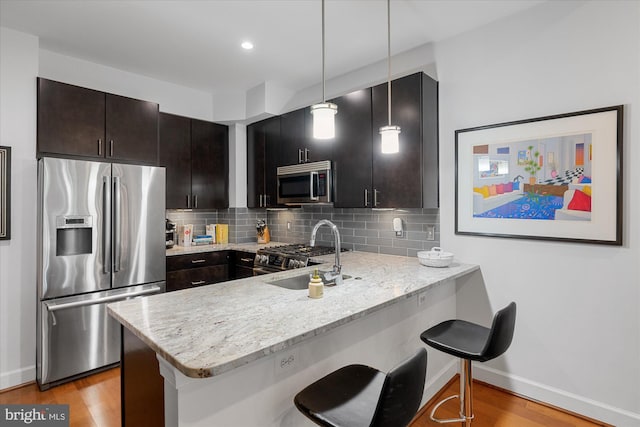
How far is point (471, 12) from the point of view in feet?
7.92

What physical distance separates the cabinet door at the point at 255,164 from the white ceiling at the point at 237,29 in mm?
860

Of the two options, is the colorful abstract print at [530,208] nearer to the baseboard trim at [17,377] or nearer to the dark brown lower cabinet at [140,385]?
the dark brown lower cabinet at [140,385]

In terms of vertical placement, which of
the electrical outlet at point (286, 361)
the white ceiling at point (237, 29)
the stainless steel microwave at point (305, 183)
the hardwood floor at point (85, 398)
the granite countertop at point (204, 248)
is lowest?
the hardwood floor at point (85, 398)

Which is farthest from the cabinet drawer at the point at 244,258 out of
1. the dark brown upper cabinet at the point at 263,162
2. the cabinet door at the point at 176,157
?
the cabinet door at the point at 176,157

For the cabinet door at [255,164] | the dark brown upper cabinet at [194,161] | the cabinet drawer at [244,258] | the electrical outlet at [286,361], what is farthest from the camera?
the cabinet door at [255,164]

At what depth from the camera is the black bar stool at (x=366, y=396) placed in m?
1.06

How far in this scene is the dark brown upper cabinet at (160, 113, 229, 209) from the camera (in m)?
3.77

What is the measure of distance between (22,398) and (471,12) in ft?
14.4

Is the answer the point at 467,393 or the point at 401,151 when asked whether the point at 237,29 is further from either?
the point at 467,393

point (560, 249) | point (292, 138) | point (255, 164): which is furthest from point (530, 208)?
point (255, 164)

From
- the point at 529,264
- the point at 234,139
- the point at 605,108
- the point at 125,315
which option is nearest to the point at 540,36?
the point at 605,108

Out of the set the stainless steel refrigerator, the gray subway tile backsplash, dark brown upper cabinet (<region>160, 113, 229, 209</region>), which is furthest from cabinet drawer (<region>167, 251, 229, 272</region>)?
dark brown upper cabinet (<region>160, 113, 229, 209</region>)

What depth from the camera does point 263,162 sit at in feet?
13.4

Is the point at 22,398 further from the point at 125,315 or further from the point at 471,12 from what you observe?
the point at 471,12
